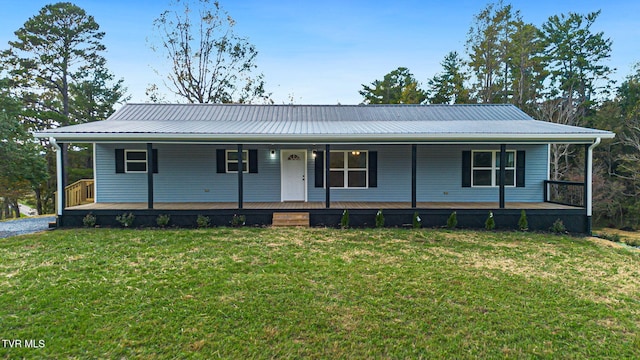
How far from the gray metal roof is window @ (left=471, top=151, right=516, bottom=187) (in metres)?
0.97

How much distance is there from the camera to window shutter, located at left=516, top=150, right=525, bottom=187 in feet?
34.2

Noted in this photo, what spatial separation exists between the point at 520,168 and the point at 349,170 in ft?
18.2

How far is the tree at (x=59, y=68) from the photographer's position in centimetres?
1839

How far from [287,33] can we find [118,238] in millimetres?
14293

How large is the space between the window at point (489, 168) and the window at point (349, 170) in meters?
3.55

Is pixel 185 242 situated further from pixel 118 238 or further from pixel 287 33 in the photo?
pixel 287 33

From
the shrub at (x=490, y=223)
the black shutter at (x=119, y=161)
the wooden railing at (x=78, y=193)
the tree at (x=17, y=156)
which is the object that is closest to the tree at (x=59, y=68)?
the tree at (x=17, y=156)

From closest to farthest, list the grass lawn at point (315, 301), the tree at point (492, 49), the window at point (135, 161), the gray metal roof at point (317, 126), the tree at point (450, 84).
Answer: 1. the grass lawn at point (315, 301)
2. the gray metal roof at point (317, 126)
3. the window at point (135, 161)
4. the tree at point (492, 49)
5. the tree at point (450, 84)

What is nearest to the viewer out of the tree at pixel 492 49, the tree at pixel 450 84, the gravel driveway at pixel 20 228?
the gravel driveway at pixel 20 228

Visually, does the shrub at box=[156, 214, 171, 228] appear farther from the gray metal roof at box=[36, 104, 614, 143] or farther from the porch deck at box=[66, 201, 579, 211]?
the gray metal roof at box=[36, 104, 614, 143]

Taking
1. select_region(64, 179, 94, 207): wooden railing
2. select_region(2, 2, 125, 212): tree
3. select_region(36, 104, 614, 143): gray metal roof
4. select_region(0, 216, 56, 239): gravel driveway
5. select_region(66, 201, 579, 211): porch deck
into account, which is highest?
select_region(2, 2, 125, 212): tree

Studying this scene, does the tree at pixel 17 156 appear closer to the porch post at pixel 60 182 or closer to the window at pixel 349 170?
the porch post at pixel 60 182

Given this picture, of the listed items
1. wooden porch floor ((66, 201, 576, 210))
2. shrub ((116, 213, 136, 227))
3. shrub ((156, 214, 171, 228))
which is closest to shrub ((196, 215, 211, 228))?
wooden porch floor ((66, 201, 576, 210))

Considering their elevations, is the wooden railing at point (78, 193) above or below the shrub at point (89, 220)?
above
